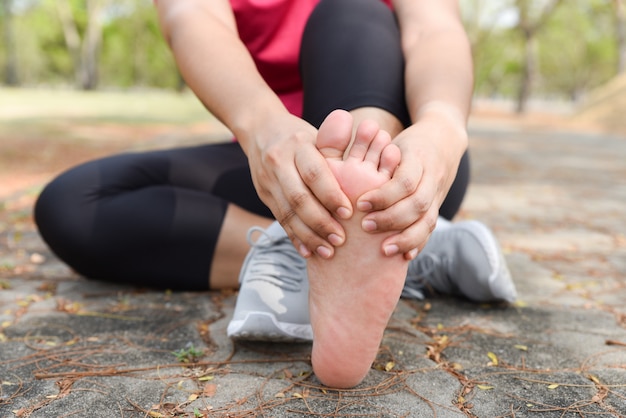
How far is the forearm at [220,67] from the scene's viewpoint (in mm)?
1144

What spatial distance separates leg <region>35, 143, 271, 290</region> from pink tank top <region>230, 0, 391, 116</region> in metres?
0.31

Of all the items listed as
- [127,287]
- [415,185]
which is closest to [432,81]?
[415,185]

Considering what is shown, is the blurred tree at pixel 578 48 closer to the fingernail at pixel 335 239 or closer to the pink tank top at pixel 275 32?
the pink tank top at pixel 275 32

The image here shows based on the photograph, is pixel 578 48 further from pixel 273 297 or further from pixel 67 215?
pixel 273 297

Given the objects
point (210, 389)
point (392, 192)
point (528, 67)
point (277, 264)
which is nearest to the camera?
point (392, 192)

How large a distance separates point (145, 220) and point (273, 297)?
1.68ft

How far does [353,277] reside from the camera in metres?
1.03

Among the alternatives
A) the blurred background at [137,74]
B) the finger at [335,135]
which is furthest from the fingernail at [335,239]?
the blurred background at [137,74]

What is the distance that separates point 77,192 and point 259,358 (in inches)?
29.7

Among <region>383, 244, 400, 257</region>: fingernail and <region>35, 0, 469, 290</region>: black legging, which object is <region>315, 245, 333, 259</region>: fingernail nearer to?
<region>383, 244, 400, 257</region>: fingernail

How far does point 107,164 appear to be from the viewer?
1.73m

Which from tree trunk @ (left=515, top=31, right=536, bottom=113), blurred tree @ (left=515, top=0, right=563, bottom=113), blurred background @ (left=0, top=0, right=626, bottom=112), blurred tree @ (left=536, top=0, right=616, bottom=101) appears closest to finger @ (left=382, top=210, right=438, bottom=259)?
blurred background @ (left=0, top=0, right=626, bottom=112)

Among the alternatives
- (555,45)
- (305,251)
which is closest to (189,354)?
(305,251)

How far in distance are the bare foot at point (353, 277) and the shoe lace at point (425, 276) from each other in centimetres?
58
